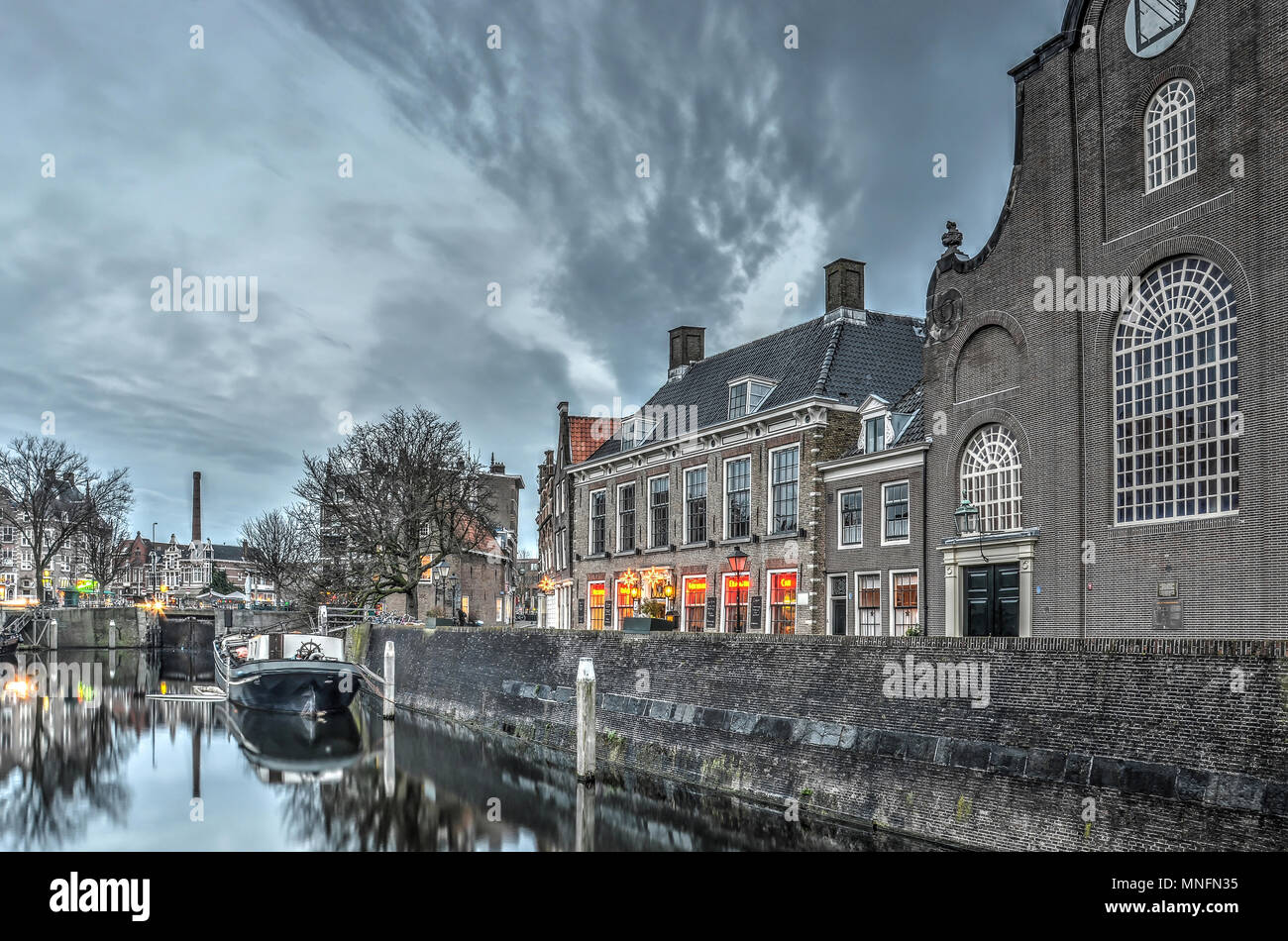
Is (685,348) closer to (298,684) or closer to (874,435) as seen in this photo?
(874,435)

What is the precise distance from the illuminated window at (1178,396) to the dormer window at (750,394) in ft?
54.1

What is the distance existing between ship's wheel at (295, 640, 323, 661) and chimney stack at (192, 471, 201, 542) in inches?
3576

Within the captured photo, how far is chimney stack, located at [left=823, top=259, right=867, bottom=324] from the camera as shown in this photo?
38000 mm

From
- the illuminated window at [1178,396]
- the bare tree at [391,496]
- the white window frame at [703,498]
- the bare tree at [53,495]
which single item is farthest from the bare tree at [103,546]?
the illuminated window at [1178,396]

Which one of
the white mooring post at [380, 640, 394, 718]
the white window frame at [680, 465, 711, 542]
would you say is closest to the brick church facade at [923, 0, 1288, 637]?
the white window frame at [680, 465, 711, 542]

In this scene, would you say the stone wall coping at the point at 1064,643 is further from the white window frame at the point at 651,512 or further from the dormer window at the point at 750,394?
the white window frame at the point at 651,512

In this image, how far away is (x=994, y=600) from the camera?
25.5 m

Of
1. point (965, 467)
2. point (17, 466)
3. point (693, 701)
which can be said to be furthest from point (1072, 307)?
point (17, 466)

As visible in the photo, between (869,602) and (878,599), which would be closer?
(878,599)

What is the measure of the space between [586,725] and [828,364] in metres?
16.4

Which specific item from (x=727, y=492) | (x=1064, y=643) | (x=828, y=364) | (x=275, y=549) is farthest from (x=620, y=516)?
(x=275, y=549)

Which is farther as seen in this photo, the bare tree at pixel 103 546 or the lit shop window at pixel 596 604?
the bare tree at pixel 103 546

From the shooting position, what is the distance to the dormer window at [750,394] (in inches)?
1490
